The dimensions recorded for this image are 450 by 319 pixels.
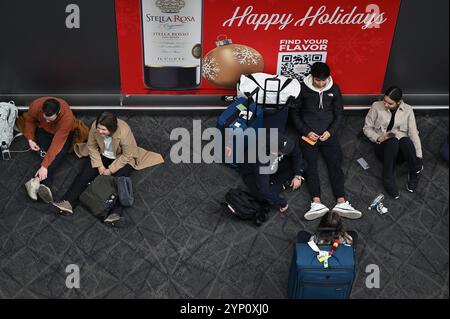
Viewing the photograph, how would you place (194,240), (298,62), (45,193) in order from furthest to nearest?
(298,62), (45,193), (194,240)

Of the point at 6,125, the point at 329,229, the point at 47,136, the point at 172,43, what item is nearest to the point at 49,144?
the point at 47,136

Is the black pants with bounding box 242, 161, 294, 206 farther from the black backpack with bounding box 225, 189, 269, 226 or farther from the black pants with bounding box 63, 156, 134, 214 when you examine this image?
the black pants with bounding box 63, 156, 134, 214

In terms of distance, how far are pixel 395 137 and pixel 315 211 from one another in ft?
3.36

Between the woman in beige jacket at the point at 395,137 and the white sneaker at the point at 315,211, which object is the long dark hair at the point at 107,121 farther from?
the woman in beige jacket at the point at 395,137

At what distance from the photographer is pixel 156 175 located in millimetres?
5383

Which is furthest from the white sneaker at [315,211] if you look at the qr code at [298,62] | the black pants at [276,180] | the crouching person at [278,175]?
the qr code at [298,62]

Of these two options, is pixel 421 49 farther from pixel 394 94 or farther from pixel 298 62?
pixel 298 62

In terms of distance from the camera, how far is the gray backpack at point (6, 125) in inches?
212

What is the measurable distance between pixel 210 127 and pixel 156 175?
798 mm

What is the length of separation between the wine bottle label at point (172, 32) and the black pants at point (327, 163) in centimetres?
133

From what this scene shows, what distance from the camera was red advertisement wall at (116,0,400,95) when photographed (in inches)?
207

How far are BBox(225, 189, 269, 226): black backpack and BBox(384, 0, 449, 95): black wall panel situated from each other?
186cm

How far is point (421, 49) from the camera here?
18.1 feet
